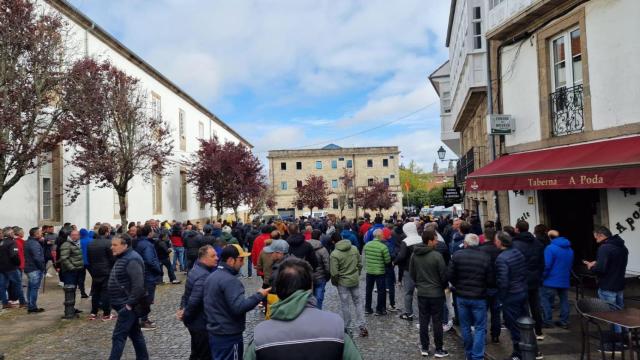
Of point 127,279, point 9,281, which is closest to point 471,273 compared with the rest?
point 127,279

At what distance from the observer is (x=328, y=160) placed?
67.5 metres

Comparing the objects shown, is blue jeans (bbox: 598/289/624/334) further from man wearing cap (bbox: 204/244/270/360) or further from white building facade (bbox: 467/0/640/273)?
man wearing cap (bbox: 204/244/270/360)

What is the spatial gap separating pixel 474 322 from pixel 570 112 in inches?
252

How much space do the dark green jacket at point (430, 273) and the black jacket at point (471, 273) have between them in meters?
0.35

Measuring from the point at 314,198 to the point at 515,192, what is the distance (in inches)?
1602

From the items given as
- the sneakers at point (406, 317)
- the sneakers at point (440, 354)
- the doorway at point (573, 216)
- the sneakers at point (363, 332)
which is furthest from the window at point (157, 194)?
the sneakers at point (440, 354)

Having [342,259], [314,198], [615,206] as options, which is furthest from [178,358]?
[314,198]

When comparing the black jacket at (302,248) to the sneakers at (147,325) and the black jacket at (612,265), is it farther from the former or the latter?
the black jacket at (612,265)

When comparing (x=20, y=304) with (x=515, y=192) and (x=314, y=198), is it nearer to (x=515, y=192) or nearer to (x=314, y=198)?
(x=515, y=192)

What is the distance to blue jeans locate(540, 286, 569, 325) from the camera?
7.73 metres

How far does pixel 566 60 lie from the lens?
34.5ft

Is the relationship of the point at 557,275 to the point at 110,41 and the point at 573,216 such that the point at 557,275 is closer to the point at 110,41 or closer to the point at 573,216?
the point at 573,216

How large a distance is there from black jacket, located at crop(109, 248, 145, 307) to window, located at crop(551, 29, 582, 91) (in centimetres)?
961

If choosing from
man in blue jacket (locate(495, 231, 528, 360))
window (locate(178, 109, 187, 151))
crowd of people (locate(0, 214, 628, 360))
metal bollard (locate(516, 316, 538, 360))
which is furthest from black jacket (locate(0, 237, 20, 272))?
window (locate(178, 109, 187, 151))
